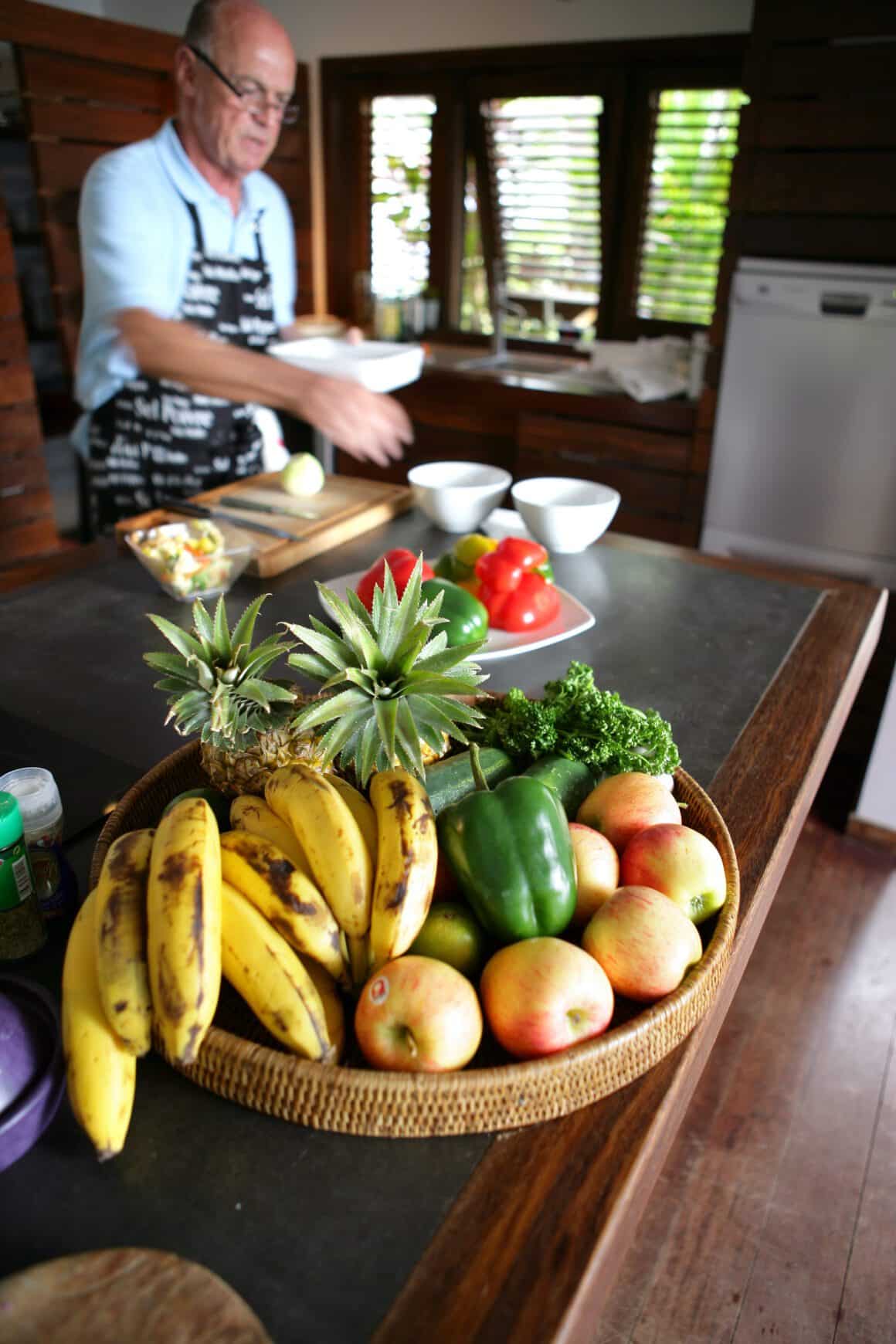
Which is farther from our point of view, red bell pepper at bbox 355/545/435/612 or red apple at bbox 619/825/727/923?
red bell pepper at bbox 355/545/435/612

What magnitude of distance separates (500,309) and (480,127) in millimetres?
800

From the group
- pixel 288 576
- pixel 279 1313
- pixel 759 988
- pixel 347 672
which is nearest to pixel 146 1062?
pixel 279 1313

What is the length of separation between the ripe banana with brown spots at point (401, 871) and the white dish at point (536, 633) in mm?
611

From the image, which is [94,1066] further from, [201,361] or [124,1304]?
[201,361]

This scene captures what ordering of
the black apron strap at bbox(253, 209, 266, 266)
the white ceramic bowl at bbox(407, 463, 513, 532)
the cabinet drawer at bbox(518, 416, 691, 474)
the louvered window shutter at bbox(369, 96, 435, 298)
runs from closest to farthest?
the white ceramic bowl at bbox(407, 463, 513, 532)
the black apron strap at bbox(253, 209, 266, 266)
the cabinet drawer at bbox(518, 416, 691, 474)
the louvered window shutter at bbox(369, 96, 435, 298)

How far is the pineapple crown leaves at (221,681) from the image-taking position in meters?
0.83

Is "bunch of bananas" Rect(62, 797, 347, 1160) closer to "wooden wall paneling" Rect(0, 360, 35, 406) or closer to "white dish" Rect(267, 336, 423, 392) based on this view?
"white dish" Rect(267, 336, 423, 392)

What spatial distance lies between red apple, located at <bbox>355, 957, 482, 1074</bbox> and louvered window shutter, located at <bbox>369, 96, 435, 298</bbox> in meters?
4.34

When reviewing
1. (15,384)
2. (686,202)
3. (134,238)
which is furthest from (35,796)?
(686,202)

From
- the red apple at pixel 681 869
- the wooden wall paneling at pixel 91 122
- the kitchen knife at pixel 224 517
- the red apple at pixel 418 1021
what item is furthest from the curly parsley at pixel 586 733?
the wooden wall paneling at pixel 91 122

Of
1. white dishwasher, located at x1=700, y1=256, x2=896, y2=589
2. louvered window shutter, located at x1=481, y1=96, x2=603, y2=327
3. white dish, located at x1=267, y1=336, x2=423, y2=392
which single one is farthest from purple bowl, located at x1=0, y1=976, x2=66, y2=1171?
louvered window shutter, located at x1=481, y1=96, x2=603, y2=327

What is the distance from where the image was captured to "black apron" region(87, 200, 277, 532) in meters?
2.20

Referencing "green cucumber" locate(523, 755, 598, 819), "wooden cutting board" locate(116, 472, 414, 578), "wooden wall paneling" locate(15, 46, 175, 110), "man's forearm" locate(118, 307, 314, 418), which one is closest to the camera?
"green cucumber" locate(523, 755, 598, 819)

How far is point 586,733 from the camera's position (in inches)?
40.3
